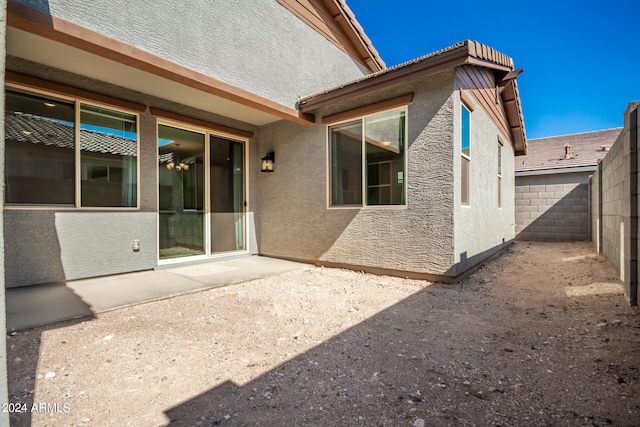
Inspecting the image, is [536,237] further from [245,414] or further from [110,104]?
[110,104]

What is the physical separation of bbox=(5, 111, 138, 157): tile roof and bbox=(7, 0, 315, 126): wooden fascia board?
1585 millimetres

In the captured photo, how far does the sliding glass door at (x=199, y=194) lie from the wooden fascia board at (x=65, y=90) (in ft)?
1.95

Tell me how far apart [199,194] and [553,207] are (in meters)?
11.7

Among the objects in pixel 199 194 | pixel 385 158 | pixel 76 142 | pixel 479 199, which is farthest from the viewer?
pixel 199 194

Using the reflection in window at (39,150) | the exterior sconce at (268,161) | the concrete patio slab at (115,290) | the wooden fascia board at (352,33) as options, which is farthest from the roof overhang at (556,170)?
the reflection in window at (39,150)

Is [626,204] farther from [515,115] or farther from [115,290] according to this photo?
[115,290]

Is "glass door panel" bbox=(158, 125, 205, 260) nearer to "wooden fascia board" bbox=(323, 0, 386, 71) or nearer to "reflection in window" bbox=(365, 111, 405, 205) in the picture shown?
"reflection in window" bbox=(365, 111, 405, 205)

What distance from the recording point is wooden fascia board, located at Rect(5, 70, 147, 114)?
3.82 m

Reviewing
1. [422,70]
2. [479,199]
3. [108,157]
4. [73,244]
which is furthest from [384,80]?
[73,244]

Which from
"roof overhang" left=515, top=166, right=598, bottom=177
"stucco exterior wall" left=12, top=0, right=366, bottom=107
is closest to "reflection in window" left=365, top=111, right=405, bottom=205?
"stucco exterior wall" left=12, top=0, right=366, bottom=107

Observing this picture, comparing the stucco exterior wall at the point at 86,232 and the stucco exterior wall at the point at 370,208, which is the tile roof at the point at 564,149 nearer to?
the stucco exterior wall at the point at 370,208

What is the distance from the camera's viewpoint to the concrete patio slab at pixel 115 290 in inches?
119

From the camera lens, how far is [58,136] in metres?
4.25

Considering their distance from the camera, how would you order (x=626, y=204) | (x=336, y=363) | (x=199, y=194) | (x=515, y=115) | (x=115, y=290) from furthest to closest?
1. (x=515, y=115)
2. (x=199, y=194)
3. (x=115, y=290)
4. (x=626, y=204)
5. (x=336, y=363)
